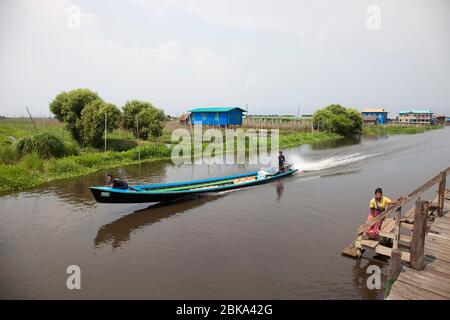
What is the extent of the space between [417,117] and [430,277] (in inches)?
3882

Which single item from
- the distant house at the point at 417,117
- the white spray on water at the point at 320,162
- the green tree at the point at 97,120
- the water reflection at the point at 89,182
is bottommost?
the water reflection at the point at 89,182

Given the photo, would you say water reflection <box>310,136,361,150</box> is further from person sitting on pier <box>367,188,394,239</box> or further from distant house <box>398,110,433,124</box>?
distant house <box>398,110,433,124</box>

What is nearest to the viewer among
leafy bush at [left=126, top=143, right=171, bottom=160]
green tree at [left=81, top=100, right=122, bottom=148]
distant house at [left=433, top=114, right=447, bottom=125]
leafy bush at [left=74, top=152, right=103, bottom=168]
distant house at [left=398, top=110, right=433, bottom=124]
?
leafy bush at [left=74, top=152, right=103, bottom=168]

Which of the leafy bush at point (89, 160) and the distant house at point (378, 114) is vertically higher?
the distant house at point (378, 114)

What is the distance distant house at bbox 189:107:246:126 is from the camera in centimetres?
3849

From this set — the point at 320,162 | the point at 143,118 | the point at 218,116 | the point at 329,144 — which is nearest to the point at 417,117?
the point at 329,144

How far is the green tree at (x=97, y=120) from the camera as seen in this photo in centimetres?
2259

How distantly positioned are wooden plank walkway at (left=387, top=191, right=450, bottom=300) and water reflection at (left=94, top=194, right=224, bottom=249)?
22.4 ft

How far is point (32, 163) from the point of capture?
16188mm

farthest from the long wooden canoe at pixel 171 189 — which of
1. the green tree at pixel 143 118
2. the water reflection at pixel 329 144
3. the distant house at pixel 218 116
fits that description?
the distant house at pixel 218 116

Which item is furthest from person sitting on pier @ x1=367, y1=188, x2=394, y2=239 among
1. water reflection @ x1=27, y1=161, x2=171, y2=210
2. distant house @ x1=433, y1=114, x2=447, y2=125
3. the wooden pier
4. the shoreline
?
distant house @ x1=433, y1=114, x2=447, y2=125

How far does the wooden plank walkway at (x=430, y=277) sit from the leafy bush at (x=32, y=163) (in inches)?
653

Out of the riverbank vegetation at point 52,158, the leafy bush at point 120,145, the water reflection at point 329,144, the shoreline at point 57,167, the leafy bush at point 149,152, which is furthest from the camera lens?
the water reflection at point 329,144

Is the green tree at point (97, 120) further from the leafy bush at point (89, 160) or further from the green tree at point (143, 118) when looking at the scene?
the leafy bush at point (89, 160)
